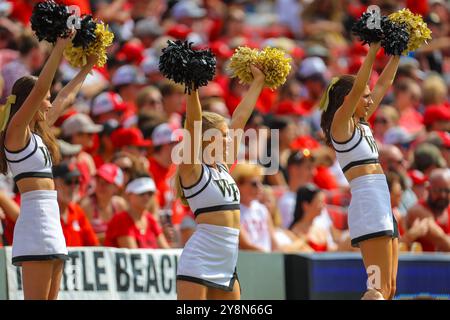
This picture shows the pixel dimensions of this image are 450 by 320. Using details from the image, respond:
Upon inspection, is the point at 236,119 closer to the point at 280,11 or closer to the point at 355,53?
the point at 355,53

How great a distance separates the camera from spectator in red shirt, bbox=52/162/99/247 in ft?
27.3

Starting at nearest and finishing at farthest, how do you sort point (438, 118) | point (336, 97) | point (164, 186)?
point (336, 97)
point (164, 186)
point (438, 118)

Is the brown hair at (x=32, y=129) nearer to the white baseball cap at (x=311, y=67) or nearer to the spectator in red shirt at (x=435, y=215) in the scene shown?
the spectator in red shirt at (x=435, y=215)

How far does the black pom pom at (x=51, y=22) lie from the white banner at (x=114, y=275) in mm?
1858

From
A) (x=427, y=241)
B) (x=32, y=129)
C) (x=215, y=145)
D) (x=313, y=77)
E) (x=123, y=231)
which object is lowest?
(x=427, y=241)

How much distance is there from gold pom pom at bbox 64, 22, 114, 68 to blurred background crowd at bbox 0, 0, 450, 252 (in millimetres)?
406

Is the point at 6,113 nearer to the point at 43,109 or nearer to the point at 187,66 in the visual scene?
the point at 43,109

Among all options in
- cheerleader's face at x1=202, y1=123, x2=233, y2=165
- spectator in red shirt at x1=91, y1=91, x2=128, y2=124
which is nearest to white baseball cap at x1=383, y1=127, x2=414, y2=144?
spectator in red shirt at x1=91, y1=91, x2=128, y2=124

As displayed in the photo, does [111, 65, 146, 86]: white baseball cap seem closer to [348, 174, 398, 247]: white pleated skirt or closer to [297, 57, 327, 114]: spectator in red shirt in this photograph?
[297, 57, 327, 114]: spectator in red shirt

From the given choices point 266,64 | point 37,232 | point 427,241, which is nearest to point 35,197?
point 37,232

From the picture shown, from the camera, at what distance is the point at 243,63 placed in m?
7.36

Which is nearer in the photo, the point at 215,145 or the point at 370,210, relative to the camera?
the point at 215,145

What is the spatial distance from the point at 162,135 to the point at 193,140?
11.6ft

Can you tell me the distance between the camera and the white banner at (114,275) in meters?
8.02
